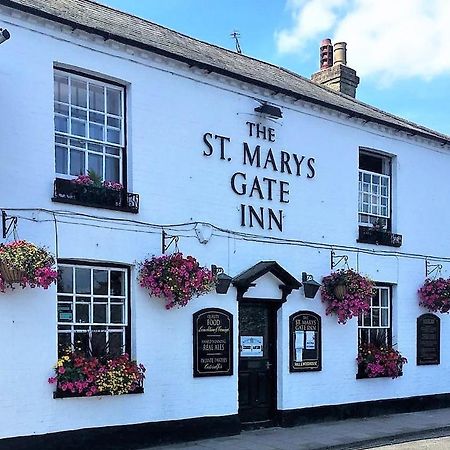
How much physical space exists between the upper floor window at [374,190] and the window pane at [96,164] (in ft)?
19.1

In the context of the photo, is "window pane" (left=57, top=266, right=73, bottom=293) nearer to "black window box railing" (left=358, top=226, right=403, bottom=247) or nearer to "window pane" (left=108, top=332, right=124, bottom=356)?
"window pane" (left=108, top=332, right=124, bottom=356)

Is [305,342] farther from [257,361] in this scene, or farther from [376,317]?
[376,317]

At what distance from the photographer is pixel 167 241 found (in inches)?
411

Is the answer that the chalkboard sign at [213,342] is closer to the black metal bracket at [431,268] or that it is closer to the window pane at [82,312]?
the window pane at [82,312]

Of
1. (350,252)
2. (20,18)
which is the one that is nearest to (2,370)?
(20,18)

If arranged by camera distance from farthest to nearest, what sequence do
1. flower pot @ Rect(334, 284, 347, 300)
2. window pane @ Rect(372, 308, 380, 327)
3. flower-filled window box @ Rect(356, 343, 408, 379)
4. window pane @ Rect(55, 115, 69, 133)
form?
1. window pane @ Rect(372, 308, 380, 327)
2. flower-filled window box @ Rect(356, 343, 408, 379)
3. flower pot @ Rect(334, 284, 347, 300)
4. window pane @ Rect(55, 115, 69, 133)

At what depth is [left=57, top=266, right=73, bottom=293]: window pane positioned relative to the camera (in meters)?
9.39

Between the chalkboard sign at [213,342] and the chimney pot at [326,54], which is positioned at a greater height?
the chimney pot at [326,54]

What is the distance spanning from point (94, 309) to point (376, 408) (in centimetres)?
648

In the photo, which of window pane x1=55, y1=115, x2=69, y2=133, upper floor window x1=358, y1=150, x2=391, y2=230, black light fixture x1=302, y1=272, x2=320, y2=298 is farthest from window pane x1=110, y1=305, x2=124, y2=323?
upper floor window x1=358, y1=150, x2=391, y2=230

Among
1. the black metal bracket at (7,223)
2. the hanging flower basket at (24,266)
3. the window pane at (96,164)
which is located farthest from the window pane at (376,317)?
the black metal bracket at (7,223)

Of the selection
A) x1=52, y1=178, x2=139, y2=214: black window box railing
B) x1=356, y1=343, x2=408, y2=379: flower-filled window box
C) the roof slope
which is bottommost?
x1=356, y1=343, x2=408, y2=379: flower-filled window box

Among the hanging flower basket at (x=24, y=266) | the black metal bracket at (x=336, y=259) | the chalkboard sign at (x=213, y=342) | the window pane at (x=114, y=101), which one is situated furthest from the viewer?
the black metal bracket at (x=336, y=259)

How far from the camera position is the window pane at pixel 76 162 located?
971 cm
